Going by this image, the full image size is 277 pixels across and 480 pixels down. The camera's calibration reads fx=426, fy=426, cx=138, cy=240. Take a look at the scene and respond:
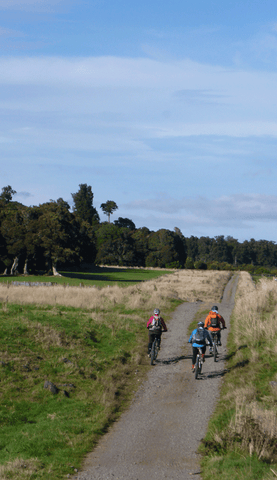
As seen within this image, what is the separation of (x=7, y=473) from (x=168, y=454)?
129 inches

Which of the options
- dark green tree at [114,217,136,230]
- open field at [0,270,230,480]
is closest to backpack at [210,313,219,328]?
open field at [0,270,230,480]

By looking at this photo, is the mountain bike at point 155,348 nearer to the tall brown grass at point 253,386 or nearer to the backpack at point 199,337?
the backpack at point 199,337

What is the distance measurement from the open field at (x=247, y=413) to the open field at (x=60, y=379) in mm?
2867

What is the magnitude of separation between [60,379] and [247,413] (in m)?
6.72

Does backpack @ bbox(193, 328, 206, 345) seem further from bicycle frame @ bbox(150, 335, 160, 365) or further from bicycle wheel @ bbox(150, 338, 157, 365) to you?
bicycle wheel @ bbox(150, 338, 157, 365)

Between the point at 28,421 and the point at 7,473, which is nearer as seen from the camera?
the point at 7,473

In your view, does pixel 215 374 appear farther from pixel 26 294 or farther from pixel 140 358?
pixel 26 294

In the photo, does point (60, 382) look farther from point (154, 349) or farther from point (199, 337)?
point (199, 337)

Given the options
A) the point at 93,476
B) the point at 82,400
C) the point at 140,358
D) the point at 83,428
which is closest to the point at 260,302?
the point at 140,358

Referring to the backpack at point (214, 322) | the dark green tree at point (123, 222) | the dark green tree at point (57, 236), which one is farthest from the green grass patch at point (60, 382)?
the dark green tree at point (123, 222)

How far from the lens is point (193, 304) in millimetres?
32625

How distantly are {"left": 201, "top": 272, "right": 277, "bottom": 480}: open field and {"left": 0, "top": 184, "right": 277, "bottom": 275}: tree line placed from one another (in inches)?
2020

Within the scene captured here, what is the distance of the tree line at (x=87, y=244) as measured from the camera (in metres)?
68.1

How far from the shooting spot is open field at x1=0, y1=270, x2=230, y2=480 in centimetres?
945
